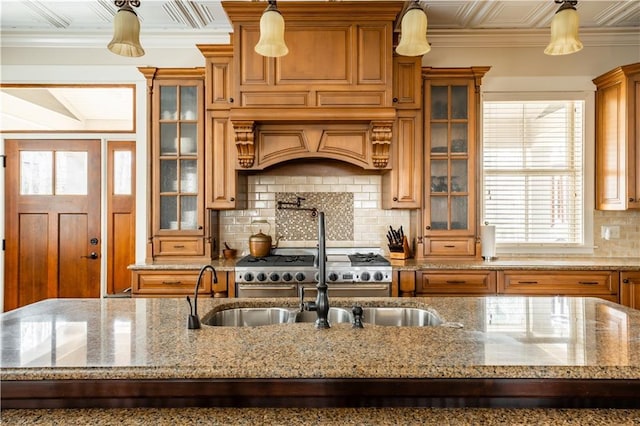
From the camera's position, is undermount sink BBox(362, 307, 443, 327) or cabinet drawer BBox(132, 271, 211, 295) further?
cabinet drawer BBox(132, 271, 211, 295)

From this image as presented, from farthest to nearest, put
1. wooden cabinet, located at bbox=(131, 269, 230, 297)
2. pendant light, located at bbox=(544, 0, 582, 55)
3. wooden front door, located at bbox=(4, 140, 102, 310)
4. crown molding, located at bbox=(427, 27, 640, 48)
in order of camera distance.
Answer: wooden front door, located at bbox=(4, 140, 102, 310), crown molding, located at bbox=(427, 27, 640, 48), wooden cabinet, located at bbox=(131, 269, 230, 297), pendant light, located at bbox=(544, 0, 582, 55)

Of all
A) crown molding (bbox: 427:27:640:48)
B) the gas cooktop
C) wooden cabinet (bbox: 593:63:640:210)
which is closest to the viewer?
the gas cooktop

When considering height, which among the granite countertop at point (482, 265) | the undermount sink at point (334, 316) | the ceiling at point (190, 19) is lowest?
the undermount sink at point (334, 316)

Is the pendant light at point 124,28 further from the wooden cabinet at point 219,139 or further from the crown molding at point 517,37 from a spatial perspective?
the crown molding at point 517,37

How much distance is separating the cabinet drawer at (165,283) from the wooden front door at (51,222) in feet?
4.29

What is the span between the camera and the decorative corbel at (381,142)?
338 centimetres

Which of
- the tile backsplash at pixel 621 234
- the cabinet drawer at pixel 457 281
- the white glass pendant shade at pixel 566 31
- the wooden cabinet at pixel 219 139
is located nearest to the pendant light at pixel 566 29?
the white glass pendant shade at pixel 566 31

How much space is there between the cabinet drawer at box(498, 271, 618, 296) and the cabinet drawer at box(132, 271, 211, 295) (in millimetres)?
2379

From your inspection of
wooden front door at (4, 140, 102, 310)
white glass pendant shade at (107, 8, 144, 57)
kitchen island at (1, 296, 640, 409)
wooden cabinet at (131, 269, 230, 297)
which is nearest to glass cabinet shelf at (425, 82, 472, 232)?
wooden cabinet at (131, 269, 230, 297)

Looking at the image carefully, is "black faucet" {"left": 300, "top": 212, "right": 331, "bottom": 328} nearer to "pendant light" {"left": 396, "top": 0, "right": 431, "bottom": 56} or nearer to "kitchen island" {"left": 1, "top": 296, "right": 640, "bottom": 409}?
"kitchen island" {"left": 1, "top": 296, "right": 640, "bottom": 409}

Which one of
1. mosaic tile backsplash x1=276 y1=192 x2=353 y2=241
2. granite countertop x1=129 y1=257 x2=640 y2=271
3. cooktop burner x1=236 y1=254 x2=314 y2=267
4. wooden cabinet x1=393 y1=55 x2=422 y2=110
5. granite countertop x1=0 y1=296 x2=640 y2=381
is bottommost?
granite countertop x1=0 y1=296 x2=640 y2=381

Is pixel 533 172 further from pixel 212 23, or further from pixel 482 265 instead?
pixel 212 23

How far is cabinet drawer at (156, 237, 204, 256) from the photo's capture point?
3.54 m

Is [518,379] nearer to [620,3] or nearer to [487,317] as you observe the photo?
[487,317]
